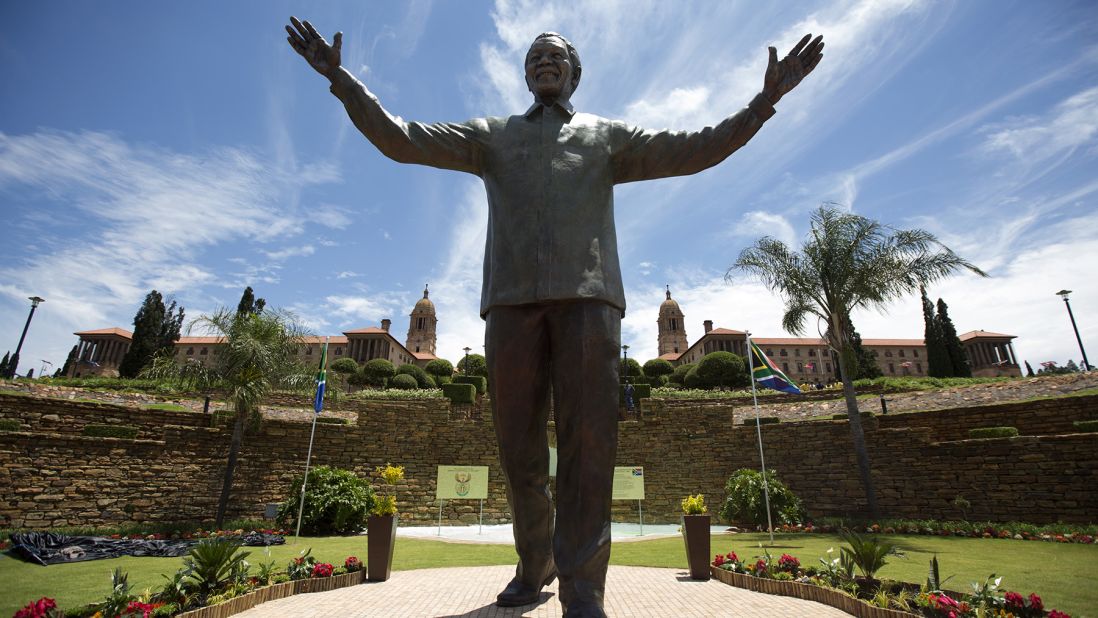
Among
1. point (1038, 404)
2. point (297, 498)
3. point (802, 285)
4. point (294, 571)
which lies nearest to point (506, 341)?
point (294, 571)

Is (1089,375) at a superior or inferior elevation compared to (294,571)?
superior

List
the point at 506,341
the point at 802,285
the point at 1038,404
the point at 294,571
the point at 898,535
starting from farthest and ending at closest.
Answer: the point at 1038,404, the point at 802,285, the point at 898,535, the point at 294,571, the point at 506,341

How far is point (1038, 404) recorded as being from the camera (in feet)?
53.8

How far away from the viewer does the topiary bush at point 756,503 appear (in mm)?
13062

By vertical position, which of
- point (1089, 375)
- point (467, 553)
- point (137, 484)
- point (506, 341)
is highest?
point (1089, 375)

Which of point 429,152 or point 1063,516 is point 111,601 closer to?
point 429,152

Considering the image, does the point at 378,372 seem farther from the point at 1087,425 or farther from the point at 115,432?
the point at 1087,425

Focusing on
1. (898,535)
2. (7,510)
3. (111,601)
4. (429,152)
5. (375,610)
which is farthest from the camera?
(7,510)

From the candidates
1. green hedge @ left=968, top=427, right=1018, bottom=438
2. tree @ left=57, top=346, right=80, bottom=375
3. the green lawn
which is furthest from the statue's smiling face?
tree @ left=57, top=346, right=80, bottom=375

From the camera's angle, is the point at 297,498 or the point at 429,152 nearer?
the point at 429,152

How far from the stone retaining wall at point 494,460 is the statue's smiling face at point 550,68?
15.0 meters

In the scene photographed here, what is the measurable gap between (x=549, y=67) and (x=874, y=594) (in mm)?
4658

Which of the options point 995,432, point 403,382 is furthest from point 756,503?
point 403,382

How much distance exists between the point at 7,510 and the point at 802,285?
20.8m
